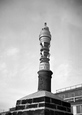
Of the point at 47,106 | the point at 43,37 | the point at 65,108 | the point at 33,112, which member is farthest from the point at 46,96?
the point at 43,37

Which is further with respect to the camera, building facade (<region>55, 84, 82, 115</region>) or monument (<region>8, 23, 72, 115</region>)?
Result: building facade (<region>55, 84, 82, 115</region>)

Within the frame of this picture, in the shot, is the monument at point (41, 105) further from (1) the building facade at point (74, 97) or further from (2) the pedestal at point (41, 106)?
(1) the building facade at point (74, 97)

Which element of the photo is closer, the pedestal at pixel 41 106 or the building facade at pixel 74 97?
the pedestal at pixel 41 106

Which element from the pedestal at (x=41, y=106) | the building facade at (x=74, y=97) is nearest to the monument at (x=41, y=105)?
the pedestal at (x=41, y=106)

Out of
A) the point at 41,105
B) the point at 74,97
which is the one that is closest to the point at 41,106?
the point at 41,105

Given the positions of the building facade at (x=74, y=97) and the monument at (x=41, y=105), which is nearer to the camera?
the monument at (x=41, y=105)

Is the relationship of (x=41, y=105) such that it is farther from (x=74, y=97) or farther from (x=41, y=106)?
(x=74, y=97)

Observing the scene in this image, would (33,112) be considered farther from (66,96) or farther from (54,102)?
(66,96)

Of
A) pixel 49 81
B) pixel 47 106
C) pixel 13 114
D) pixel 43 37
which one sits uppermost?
pixel 43 37

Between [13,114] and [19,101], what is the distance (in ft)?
3.43

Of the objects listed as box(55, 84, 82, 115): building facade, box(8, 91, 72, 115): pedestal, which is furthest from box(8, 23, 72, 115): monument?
box(55, 84, 82, 115): building facade

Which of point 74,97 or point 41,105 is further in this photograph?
point 74,97

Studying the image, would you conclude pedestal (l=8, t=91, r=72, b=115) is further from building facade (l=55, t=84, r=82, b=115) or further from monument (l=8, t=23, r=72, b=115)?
building facade (l=55, t=84, r=82, b=115)

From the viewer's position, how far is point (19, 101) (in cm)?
991
